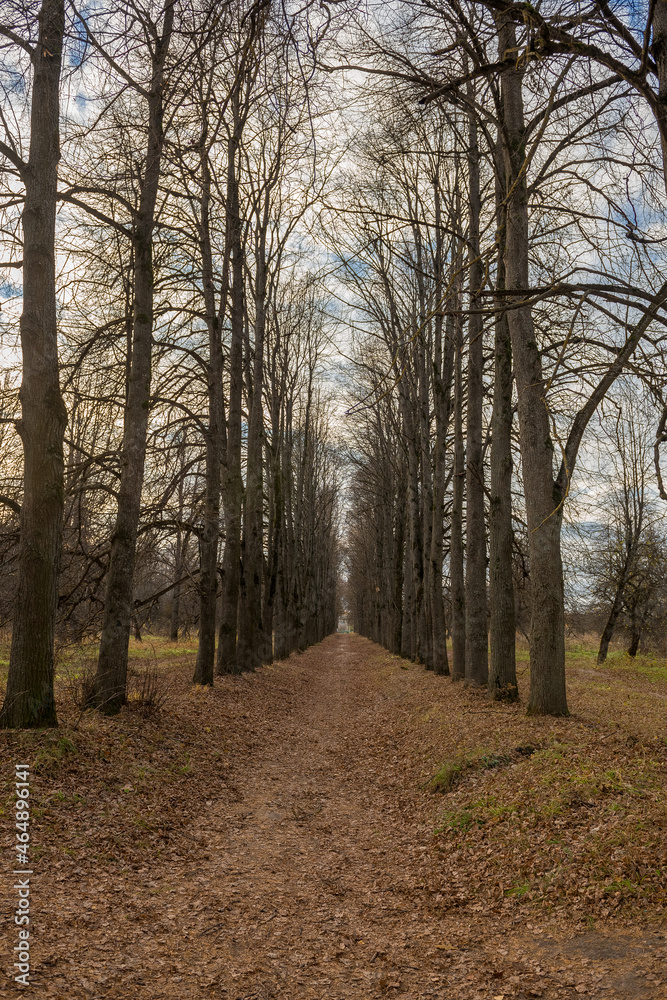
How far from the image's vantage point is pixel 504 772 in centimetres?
636

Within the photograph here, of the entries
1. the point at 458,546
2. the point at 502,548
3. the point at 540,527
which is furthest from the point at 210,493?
the point at 540,527

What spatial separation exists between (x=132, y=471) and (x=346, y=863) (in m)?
6.20

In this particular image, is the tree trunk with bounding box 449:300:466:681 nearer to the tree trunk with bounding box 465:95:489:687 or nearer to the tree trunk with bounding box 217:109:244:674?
the tree trunk with bounding box 465:95:489:687

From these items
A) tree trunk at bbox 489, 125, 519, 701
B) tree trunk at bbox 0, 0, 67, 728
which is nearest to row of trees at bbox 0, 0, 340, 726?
tree trunk at bbox 0, 0, 67, 728

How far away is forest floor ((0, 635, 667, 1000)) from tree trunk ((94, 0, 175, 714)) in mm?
564

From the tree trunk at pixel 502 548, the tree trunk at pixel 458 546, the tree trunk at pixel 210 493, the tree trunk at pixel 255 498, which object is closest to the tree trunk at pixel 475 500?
the tree trunk at pixel 458 546

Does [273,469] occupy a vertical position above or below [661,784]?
above

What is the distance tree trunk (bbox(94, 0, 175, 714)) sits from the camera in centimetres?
868

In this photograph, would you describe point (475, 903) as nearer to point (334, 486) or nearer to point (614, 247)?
point (614, 247)

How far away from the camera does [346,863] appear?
5438 millimetres

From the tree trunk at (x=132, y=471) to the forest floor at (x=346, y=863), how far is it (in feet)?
Result: 1.85

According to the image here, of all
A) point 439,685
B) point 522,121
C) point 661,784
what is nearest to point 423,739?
point 661,784

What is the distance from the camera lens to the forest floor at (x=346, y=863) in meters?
3.55

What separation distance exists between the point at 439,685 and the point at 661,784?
902cm
